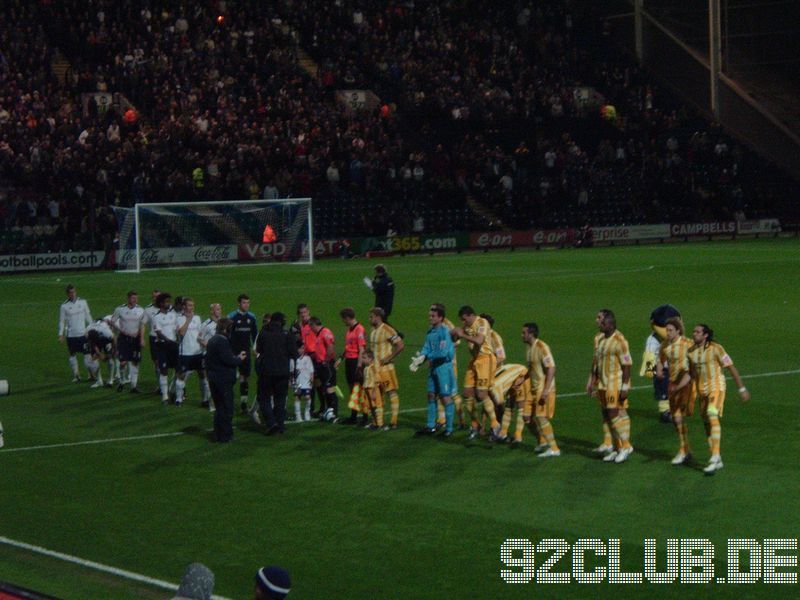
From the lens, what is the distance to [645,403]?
73.6ft

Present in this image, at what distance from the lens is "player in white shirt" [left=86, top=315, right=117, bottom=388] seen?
25.9 meters

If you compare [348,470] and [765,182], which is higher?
[765,182]

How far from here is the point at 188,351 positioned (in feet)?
76.6

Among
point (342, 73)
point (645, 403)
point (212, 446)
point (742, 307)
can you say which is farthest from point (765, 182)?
point (212, 446)

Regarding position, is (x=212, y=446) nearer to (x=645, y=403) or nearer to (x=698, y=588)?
(x=645, y=403)

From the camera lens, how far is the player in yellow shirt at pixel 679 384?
17.2m

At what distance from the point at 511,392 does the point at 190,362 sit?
6693 mm

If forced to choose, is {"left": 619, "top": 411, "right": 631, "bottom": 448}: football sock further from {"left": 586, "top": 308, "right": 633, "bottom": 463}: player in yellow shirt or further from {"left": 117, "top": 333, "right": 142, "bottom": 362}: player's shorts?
{"left": 117, "top": 333, "right": 142, "bottom": 362}: player's shorts

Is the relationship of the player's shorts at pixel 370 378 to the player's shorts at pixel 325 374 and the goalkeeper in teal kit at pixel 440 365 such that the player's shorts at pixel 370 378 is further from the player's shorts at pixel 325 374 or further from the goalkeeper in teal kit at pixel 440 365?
the player's shorts at pixel 325 374

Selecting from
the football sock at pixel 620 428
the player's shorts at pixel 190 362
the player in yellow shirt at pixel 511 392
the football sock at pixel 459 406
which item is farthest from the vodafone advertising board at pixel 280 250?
the football sock at pixel 620 428

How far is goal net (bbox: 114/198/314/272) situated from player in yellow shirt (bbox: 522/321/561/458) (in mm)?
34938

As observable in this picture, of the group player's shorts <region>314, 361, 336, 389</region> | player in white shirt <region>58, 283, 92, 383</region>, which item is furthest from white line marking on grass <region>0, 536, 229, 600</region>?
player in white shirt <region>58, 283, 92, 383</region>

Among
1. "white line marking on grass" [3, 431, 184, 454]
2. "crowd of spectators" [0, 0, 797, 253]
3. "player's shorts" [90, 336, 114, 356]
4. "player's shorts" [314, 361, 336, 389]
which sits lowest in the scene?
"white line marking on grass" [3, 431, 184, 454]

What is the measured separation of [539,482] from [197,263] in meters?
39.6
